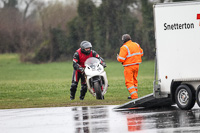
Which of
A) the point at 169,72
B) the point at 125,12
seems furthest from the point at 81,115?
the point at 125,12

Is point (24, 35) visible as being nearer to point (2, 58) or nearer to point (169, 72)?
point (2, 58)

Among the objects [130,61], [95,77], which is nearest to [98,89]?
[95,77]

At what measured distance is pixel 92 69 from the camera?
1620cm

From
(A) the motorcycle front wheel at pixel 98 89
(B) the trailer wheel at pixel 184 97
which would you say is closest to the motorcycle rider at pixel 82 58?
(A) the motorcycle front wheel at pixel 98 89

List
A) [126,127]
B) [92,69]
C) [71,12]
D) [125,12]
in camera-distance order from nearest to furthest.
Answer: [126,127], [92,69], [125,12], [71,12]

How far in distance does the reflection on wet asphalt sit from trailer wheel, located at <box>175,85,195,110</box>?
0.48 feet

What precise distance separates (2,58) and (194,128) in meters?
63.6

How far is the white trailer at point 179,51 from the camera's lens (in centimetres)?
1220

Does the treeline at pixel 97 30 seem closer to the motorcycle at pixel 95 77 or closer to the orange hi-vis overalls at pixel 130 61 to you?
the motorcycle at pixel 95 77

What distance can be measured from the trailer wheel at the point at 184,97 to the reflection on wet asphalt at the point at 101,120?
15 centimetres

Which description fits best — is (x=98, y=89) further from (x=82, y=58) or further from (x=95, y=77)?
(x=82, y=58)

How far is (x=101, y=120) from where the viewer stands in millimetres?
11039

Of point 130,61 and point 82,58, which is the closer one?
point 130,61

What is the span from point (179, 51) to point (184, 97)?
107 cm
